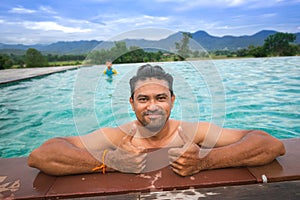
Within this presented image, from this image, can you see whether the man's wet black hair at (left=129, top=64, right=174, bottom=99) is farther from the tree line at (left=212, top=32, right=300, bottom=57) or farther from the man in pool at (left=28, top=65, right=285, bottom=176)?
the tree line at (left=212, top=32, right=300, bottom=57)

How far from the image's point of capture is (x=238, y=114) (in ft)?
19.6

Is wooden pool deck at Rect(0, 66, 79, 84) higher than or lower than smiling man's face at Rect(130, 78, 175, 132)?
lower

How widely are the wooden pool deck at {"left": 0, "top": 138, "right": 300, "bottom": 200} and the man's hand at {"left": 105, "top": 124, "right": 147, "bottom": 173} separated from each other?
6 centimetres

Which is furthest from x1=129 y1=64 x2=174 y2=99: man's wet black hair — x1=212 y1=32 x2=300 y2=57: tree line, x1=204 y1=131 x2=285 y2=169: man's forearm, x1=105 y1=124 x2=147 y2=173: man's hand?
x1=212 y1=32 x2=300 y2=57: tree line

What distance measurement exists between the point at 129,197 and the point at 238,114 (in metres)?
5.16

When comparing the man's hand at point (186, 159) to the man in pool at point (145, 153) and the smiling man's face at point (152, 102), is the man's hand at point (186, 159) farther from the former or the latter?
the smiling man's face at point (152, 102)

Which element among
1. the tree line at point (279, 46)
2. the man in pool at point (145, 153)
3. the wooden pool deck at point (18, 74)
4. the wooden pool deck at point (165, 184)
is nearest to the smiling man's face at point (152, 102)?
the man in pool at point (145, 153)

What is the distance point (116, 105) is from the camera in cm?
237

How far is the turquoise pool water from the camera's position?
6.04 ft

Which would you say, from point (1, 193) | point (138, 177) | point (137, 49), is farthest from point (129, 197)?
point (137, 49)

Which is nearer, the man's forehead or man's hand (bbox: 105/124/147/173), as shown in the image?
man's hand (bbox: 105/124/147/173)

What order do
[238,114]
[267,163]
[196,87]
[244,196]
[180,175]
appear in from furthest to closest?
[238,114] < [196,87] < [267,163] < [180,175] < [244,196]

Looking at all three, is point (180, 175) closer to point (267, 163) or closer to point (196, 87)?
point (267, 163)

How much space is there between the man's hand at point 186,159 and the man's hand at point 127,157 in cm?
23
